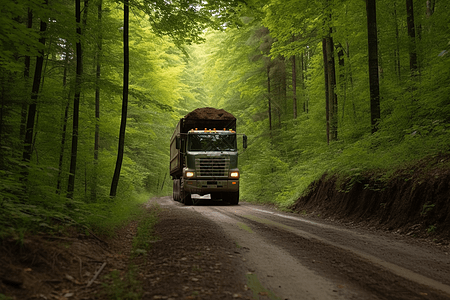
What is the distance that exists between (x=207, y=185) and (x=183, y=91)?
32.0ft

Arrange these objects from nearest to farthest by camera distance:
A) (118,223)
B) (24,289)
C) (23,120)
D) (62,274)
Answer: (24,289), (62,274), (118,223), (23,120)

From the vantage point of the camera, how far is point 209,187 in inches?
574

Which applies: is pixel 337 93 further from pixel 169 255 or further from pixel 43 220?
pixel 43 220

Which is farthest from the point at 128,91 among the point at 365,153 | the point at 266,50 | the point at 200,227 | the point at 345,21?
the point at 266,50

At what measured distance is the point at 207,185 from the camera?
47.8ft

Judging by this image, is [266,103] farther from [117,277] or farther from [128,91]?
[117,277]

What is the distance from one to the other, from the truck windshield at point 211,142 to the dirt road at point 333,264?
25.9 ft

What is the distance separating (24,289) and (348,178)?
9.72 m

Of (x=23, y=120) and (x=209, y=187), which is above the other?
(x=23, y=120)

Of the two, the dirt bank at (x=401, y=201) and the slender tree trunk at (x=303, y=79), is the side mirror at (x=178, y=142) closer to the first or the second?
the dirt bank at (x=401, y=201)

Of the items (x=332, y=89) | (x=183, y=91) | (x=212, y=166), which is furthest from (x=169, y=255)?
(x=183, y=91)

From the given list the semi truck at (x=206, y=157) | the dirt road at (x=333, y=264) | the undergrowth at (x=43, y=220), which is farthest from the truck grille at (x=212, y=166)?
the undergrowth at (x=43, y=220)

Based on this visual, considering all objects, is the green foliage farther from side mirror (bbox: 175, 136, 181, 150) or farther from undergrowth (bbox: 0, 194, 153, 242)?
undergrowth (bbox: 0, 194, 153, 242)

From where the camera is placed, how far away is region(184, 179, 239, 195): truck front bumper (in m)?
14.6
